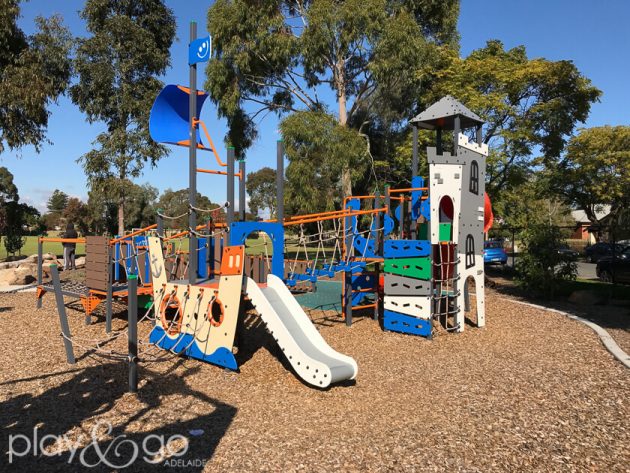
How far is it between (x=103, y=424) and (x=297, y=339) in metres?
2.27

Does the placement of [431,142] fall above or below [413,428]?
above

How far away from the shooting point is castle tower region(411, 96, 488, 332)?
8133 millimetres

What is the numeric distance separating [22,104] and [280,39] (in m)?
11.0

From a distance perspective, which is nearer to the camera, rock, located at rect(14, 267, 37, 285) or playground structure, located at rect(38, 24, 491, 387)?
playground structure, located at rect(38, 24, 491, 387)

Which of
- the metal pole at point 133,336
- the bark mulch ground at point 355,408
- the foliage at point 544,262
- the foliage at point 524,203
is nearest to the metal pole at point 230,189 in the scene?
the metal pole at point 133,336

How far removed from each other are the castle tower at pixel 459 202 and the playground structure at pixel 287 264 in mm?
20

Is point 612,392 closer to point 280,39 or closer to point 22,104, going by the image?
point 280,39

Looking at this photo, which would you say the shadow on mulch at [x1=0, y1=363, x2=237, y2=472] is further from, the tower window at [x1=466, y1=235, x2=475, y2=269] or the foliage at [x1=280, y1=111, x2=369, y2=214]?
the foliage at [x1=280, y1=111, x2=369, y2=214]

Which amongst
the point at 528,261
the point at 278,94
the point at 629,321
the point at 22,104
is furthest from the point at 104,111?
the point at 629,321

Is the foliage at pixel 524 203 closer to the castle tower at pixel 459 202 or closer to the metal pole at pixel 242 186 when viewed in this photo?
the castle tower at pixel 459 202

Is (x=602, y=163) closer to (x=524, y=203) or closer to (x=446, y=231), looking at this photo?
(x=524, y=203)

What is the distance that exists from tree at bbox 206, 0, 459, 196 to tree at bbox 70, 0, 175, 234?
305 centimetres

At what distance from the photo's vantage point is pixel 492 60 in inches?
700

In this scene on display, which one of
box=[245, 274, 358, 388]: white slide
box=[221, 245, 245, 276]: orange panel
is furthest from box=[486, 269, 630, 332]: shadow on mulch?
box=[221, 245, 245, 276]: orange panel
